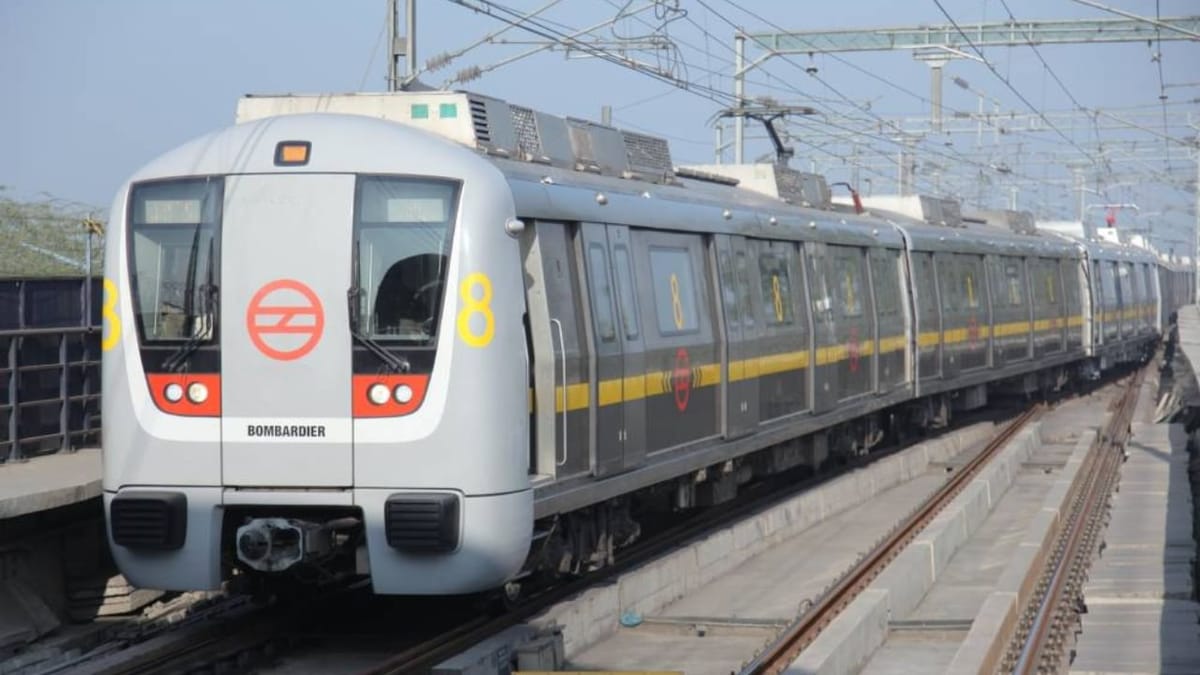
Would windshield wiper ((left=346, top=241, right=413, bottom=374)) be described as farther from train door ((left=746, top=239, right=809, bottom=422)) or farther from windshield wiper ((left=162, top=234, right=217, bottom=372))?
train door ((left=746, top=239, right=809, bottom=422))

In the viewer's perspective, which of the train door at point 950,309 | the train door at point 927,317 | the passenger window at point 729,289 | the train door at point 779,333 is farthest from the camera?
the train door at point 950,309

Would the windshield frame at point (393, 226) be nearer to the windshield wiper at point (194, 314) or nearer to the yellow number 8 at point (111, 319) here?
the windshield wiper at point (194, 314)

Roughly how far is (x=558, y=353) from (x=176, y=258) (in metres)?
2.26

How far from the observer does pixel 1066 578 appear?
14312 mm

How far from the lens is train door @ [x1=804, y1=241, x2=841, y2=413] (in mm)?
16453

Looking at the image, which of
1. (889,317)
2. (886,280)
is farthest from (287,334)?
(886,280)

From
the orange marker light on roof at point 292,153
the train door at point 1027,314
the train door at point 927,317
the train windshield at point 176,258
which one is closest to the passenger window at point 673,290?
the orange marker light on roof at point 292,153

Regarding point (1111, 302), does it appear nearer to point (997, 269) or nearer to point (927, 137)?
point (927, 137)

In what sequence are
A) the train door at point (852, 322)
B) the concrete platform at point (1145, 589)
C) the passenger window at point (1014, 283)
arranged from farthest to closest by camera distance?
the passenger window at point (1014, 283)
the train door at point (852, 322)
the concrete platform at point (1145, 589)

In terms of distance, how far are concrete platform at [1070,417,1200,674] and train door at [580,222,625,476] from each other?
3.12 meters

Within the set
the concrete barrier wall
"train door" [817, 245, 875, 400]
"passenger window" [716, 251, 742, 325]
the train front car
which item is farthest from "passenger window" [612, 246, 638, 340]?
"train door" [817, 245, 875, 400]

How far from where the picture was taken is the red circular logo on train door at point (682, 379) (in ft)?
40.5

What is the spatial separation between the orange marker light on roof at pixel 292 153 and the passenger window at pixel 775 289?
621 centimetres

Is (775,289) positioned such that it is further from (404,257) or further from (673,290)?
(404,257)
